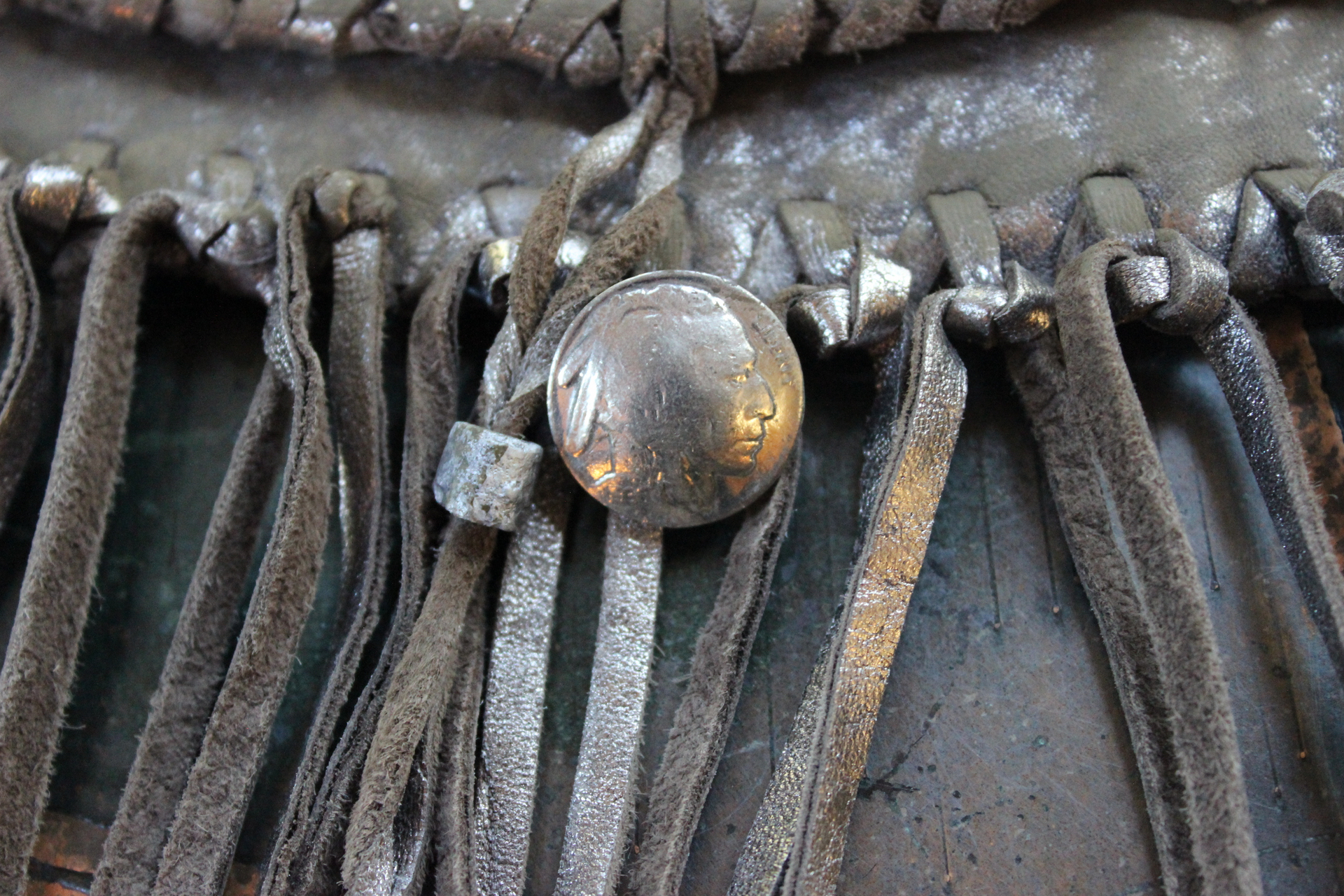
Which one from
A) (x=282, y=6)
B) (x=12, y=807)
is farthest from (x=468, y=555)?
(x=282, y=6)

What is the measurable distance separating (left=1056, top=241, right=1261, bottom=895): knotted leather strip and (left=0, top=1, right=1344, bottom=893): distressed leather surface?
0.08 meters

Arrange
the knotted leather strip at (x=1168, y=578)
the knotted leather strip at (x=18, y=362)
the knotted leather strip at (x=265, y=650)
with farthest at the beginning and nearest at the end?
the knotted leather strip at (x=18, y=362), the knotted leather strip at (x=265, y=650), the knotted leather strip at (x=1168, y=578)

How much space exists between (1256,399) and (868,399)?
34 centimetres

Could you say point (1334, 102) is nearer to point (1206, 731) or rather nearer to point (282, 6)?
point (1206, 731)

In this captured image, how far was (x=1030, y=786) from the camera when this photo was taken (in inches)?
31.9

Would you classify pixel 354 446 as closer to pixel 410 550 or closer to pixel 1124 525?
pixel 410 550

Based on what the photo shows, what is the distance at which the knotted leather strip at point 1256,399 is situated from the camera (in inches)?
31.0

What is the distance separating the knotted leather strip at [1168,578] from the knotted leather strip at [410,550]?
1.90ft

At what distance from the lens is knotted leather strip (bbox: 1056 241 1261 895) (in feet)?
2.28

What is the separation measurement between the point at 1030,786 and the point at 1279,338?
52 cm

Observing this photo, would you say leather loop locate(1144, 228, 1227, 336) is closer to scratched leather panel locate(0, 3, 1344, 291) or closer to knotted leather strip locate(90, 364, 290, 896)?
scratched leather panel locate(0, 3, 1344, 291)

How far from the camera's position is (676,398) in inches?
31.7

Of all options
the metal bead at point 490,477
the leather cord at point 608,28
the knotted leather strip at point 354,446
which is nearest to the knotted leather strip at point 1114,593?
the leather cord at point 608,28

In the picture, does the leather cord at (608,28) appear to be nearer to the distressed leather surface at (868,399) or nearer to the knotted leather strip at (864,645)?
the distressed leather surface at (868,399)
